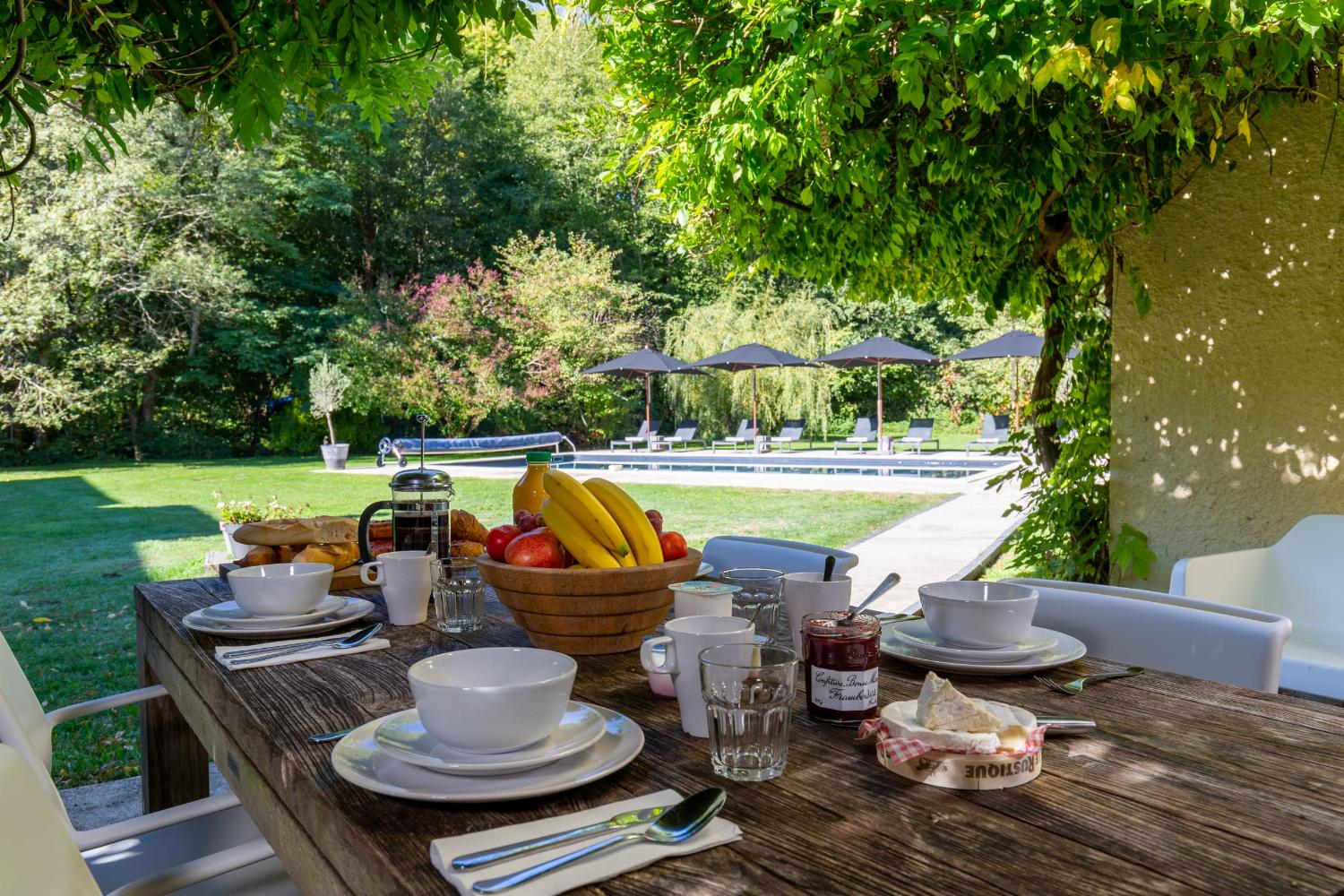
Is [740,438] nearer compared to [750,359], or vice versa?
[750,359]

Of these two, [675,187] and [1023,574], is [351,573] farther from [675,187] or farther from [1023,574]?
[1023,574]

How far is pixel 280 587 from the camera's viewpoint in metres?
1.48

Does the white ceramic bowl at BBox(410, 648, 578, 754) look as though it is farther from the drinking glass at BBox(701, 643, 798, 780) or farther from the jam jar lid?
the jam jar lid

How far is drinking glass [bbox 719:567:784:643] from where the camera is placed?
127 cm

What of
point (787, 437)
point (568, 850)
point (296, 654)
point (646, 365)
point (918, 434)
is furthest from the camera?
point (787, 437)

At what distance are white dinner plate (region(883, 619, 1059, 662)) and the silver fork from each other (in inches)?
1.9

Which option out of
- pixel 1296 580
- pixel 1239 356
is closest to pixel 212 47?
pixel 1239 356

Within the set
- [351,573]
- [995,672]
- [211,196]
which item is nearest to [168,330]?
[211,196]

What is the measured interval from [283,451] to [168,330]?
3.00 m

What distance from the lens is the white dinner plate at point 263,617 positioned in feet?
4.85

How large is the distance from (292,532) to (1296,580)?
260 centimetres

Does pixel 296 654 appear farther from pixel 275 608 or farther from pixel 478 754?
pixel 478 754

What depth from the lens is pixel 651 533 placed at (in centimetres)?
132

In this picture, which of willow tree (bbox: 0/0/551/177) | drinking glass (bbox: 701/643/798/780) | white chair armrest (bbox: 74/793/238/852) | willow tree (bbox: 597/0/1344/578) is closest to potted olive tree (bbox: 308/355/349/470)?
willow tree (bbox: 597/0/1344/578)
